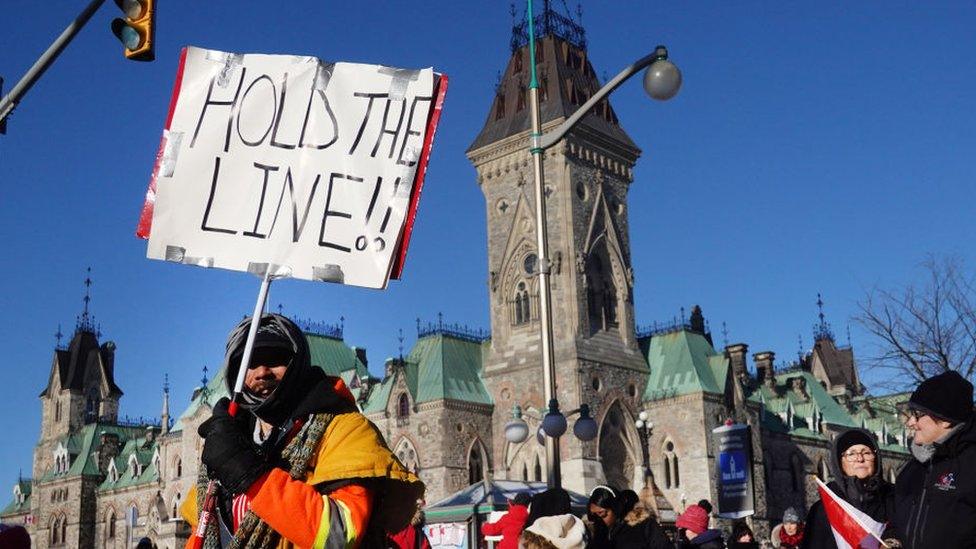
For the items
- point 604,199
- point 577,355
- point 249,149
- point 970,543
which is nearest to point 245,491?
point 249,149

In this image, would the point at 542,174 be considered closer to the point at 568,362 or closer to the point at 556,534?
the point at 556,534

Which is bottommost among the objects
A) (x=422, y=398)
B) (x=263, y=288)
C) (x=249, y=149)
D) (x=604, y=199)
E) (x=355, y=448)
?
(x=355, y=448)

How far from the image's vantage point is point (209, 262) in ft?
13.9

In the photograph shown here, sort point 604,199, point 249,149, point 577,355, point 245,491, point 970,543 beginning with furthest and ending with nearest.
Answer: point 604,199 → point 577,355 → point 970,543 → point 249,149 → point 245,491

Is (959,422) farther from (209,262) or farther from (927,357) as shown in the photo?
(927,357)

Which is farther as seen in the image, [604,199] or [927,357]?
[604,199]

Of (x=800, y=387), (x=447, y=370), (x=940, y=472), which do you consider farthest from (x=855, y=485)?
(x=800, y=387)

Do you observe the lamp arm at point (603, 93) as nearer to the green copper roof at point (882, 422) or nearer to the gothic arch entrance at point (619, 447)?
the gothic arch entrance at point (619, 447)

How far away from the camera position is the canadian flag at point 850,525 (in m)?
5.64

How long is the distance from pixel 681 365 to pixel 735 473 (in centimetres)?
3681

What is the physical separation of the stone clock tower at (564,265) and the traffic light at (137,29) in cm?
3713

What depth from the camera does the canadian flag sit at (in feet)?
18.5

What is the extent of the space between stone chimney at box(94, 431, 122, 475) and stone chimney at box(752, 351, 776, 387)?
39.7m

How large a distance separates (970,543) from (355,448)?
9.99ft
